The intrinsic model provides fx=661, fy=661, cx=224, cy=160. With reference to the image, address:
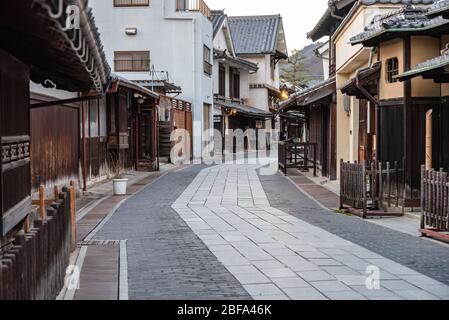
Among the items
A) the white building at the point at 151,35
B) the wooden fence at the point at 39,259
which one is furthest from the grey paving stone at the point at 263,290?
the white building at the point at 151,35

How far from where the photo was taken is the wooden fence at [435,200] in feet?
34.6

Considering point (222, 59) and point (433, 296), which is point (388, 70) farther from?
point (222, 59)

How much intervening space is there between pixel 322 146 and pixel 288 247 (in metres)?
16.7

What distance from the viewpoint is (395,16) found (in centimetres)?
1437

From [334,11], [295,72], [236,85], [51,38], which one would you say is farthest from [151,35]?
[295,72]

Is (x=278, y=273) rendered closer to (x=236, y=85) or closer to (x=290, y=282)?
(x=290, y=282)

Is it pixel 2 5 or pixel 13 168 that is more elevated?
pixel 2 5

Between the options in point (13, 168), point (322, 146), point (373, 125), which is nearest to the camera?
point (13, 168)

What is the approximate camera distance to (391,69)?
1545cm

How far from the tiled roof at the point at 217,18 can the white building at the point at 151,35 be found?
27.0ft

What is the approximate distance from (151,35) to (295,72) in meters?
35.1

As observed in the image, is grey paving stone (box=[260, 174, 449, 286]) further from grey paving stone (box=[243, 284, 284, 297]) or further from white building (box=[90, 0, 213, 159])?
white building (box=[90, 0, 213, 159])

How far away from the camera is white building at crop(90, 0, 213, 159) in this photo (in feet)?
121

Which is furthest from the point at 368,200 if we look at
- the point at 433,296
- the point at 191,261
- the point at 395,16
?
the point at 433,296
